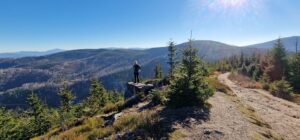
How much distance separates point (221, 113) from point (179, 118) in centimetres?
417

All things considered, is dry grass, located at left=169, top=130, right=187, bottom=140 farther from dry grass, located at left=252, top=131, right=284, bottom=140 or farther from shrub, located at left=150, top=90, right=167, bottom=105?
shrub, located at left=150, top=90, right=167, bottom=105

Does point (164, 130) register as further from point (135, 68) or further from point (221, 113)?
point (135, 68)

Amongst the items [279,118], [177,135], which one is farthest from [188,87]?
[279,118]

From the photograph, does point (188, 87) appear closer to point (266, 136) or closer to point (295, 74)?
point (266, 136)

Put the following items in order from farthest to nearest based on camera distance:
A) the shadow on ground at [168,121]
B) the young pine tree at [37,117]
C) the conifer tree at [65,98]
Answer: the young pine tree at [37,117] → the conifer tree at [65,98] → the shadow on ground at [168,121]

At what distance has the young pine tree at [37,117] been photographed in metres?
56.0

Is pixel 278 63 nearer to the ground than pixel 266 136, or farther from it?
farther from it

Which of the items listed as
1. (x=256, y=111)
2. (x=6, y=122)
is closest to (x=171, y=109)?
(x=256, y=111)

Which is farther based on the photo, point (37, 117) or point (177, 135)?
point (37, 117)

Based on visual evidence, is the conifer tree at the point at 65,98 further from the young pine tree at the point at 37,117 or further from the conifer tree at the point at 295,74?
the conifer tree at the point at 295,74

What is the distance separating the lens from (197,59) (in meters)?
20.8

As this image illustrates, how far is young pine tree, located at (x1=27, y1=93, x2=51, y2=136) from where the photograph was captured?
56.0m

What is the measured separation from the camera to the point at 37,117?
57.4m

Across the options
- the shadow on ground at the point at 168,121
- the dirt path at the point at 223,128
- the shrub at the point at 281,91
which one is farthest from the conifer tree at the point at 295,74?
the shadow on ground at the point at 168,121
